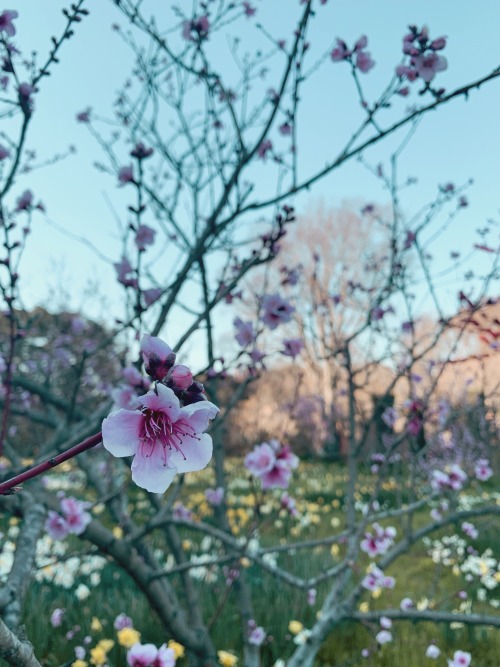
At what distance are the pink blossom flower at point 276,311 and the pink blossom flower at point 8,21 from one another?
1520 millimetres

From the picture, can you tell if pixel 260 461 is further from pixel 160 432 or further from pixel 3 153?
pixel 3 153

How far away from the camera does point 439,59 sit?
6.31 feet

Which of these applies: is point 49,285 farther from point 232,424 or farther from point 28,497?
point 28,497

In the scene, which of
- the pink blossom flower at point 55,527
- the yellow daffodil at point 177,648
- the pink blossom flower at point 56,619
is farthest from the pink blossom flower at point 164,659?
the pink blossom flower at point 56,619

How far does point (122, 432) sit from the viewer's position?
30.2 inches

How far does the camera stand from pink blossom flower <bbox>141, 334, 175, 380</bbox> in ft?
2.38

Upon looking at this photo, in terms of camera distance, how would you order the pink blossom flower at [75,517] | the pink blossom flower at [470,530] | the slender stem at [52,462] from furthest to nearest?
the pink blossom flower at [470,530] → the pink blossom flower at [75,517] → the slender stem at [52,462]

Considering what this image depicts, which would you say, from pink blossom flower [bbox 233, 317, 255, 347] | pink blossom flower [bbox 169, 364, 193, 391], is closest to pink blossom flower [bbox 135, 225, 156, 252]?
pink blossom flower [bbox 233, 317, 255, 347]

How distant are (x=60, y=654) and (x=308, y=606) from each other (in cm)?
170

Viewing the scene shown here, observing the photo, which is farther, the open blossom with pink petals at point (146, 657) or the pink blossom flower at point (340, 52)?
the pink blossom flower at point (340, 52)

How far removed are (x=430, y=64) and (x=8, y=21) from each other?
1.63 metres

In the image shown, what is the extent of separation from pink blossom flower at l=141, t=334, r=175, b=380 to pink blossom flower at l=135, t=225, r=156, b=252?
5.64ft

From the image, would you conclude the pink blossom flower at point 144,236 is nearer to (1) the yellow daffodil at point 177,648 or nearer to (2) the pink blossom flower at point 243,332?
(2) the pink blossom flower at point 243,332

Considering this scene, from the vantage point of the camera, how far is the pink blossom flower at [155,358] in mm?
726
